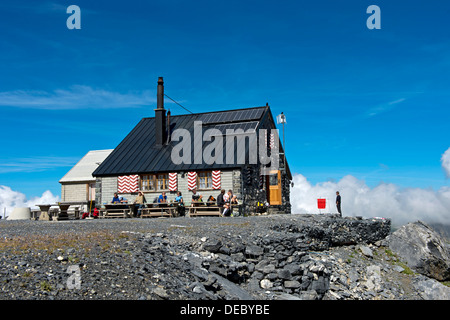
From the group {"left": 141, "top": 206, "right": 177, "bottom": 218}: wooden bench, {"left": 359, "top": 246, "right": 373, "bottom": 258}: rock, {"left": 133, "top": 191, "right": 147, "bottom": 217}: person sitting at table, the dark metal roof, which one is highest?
the dark metal roof

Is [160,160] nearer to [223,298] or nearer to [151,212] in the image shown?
[151,212]

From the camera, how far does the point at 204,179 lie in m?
26.0

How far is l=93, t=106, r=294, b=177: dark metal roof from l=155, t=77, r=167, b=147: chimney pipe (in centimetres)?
60

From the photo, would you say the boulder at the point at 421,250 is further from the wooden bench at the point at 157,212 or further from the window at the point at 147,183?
the window at the point at 147,183

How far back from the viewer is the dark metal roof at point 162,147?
2686 cm

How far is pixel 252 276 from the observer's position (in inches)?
448

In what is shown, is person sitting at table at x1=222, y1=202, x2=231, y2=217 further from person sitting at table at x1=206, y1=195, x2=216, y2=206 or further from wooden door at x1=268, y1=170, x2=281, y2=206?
wooden door at x1=268, y1=170, x2=281, y2=206

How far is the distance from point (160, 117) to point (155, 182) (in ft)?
18.2

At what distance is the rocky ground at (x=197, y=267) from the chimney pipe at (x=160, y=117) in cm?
1481

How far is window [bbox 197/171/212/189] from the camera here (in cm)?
2584

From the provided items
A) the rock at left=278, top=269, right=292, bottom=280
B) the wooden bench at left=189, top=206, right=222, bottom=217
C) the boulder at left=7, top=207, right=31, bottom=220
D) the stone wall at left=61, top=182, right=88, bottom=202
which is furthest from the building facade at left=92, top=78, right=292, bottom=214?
the rock at left=278, top=269, right=292, bottom=280
